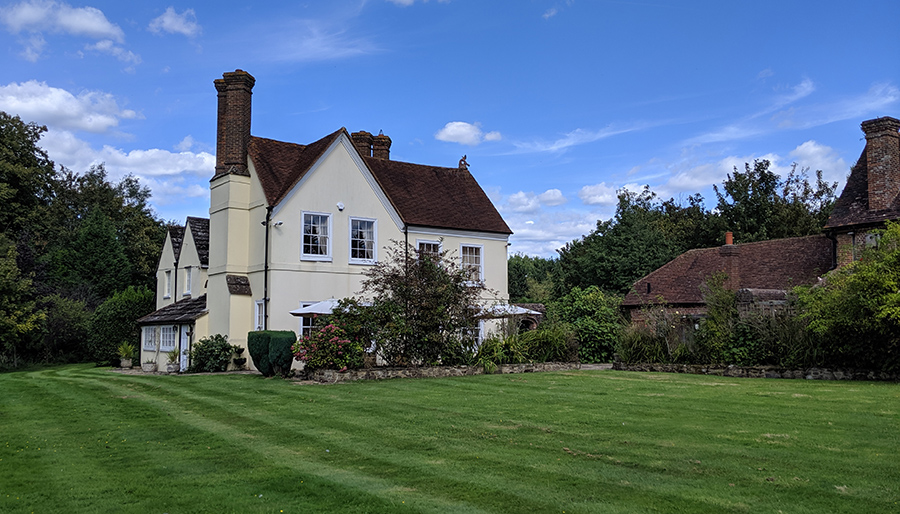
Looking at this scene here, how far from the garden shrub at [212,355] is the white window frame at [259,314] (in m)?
1.17

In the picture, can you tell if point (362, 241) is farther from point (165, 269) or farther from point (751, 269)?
point (751, 269)

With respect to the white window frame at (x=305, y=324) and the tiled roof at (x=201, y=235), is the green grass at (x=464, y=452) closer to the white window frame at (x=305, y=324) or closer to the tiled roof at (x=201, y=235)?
the white window frame at (x=305, y=324)

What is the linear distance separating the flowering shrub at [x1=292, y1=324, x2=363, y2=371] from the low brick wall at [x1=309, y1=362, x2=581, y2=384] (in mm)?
236

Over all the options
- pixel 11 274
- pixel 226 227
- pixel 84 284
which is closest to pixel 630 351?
pixel 226 227

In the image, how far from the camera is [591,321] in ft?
84.7


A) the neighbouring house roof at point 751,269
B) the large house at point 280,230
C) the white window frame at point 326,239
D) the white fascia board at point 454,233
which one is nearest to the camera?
the large house at point 280,230

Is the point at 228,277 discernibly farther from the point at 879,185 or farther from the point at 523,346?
the point at 879,185

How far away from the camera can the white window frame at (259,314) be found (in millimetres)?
24172

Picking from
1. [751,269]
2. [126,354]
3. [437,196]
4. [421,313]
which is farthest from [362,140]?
[751,269]

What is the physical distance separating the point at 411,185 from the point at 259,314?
9113mm

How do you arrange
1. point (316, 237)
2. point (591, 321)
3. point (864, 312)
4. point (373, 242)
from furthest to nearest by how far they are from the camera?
point (373, 242) < point (591, 321) < point (316, 237) < point (864, 312)

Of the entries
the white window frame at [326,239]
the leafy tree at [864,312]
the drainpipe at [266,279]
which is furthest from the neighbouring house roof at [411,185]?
the leafy tree at [864,312]

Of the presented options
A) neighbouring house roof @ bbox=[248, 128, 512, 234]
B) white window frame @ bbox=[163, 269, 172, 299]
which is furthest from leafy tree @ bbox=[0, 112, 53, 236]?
neighbouring house roof @ bbox=[248, 128, 512, 234]

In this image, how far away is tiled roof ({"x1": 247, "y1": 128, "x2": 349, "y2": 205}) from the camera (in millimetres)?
24672
